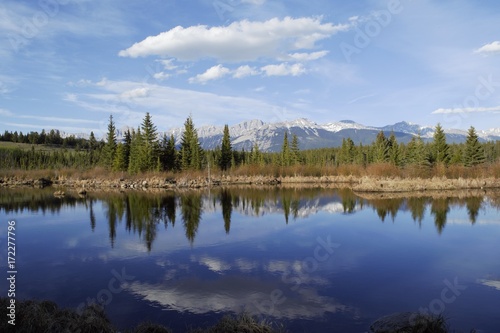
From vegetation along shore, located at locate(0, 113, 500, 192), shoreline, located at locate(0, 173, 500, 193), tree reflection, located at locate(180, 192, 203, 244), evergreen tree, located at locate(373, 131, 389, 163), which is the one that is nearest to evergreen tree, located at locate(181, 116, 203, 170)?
vegetation along shore, located at locate(0, 113, 500, 192)

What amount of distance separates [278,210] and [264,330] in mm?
27036

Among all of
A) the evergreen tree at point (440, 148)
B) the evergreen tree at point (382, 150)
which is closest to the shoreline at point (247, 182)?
the evergreen tree at point (382, 150)

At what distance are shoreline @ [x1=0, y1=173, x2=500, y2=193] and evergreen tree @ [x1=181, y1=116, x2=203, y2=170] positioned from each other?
607 cm

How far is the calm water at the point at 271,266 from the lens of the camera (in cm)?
1112

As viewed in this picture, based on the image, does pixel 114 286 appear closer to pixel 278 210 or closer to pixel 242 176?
pixel 278 210

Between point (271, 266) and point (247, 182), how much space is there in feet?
213

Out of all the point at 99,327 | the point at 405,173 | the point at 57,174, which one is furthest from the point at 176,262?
the point at 57,174

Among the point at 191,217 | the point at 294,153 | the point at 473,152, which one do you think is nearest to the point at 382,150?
the point at 473,152

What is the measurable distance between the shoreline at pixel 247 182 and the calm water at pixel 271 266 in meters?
23.0

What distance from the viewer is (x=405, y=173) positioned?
5894 cm

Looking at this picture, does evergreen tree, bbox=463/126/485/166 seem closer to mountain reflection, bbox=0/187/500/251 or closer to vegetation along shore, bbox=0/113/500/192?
vegetation along shore, bbox=0/113/500/192

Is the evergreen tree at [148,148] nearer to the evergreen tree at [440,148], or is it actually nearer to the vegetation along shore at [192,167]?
the vegetation along shore at [192,167]

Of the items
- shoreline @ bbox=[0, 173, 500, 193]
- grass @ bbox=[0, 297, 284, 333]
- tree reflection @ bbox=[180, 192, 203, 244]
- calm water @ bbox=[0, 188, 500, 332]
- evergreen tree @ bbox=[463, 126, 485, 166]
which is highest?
evergreen tree @ bbox=[463, 126, 485, 166]

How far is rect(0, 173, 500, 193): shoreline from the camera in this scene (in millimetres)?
54281
